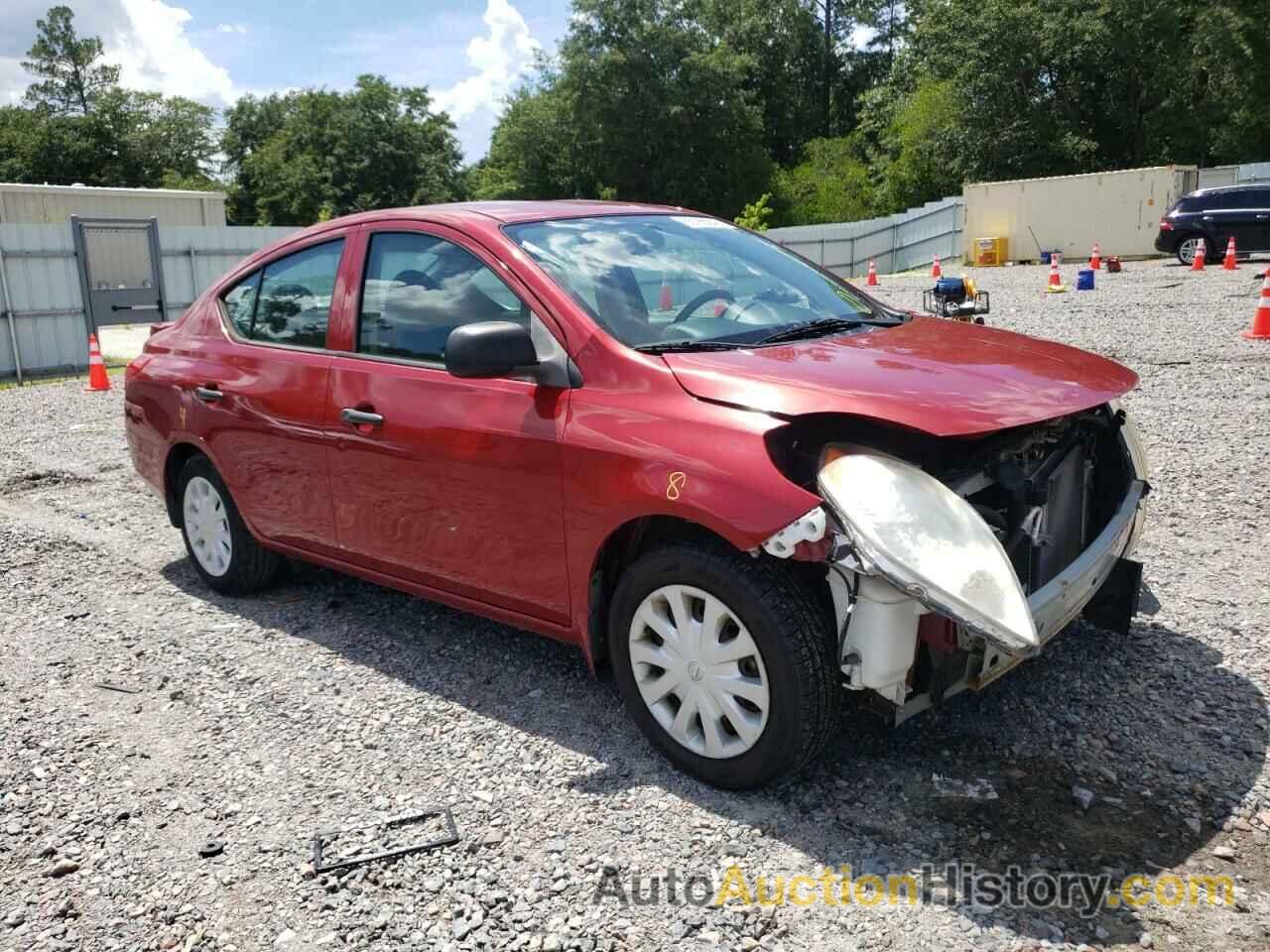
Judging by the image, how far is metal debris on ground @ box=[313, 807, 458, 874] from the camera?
3053 mm

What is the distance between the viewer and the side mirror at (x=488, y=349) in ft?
11.1

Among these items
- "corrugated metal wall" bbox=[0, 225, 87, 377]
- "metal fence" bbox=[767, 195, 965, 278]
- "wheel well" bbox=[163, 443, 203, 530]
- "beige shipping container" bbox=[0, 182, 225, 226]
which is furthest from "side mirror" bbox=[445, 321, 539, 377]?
"metal fence" bbox=[767, 195, 965, 278]

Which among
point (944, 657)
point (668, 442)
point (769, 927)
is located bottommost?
point (769, 927)

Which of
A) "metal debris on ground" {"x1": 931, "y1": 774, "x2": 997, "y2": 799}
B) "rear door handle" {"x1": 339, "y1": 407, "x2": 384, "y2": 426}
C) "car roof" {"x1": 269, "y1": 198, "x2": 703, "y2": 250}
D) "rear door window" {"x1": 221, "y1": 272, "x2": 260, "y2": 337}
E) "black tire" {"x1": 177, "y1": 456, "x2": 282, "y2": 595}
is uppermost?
"car roof" {"x1": 269, "y1": 198, "x2": 703, "y2": 250}

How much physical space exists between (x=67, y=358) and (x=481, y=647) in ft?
47.3

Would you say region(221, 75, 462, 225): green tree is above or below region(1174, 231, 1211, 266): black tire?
above

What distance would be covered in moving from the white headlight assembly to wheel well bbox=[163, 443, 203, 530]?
3.55 meters

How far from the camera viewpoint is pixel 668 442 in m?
3.16

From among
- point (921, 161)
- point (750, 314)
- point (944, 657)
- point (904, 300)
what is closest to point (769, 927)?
point (944, 657)

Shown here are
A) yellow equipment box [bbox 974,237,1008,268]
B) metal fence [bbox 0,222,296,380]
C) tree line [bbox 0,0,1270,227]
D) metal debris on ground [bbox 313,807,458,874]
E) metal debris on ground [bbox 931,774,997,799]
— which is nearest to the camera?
metal debris on ground [bbox 313,807,458,874]

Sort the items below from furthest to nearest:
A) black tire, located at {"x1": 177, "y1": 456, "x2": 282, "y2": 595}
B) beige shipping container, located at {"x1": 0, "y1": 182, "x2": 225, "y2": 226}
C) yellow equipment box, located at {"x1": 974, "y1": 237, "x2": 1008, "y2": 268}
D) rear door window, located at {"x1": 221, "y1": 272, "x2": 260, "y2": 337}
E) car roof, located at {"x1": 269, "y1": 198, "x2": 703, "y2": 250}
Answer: yellow equipment box, located at {"x1": 974, "y1": 237, "x2": 1008, "y2": 268}
beige shipping container, located at {"x1": 0, "y1": 182, "x2": 225, "y2": 226}
black tire, located at {"x1": 177, "y1": 456, "x2": 282, "y2": 595}
rear door window, located at {"x1": 221, "y1": 272, "x2": 260, "y2": 337}
car roof, located at {"x1": 269, "y1": 198, "x2": 703, "y2": 250}

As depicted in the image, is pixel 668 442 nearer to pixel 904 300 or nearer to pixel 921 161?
pixel 904 300

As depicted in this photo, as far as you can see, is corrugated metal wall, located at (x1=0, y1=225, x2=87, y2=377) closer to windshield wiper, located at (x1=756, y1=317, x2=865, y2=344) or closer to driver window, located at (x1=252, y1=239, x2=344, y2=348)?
driver window, located at (x1=252, y1=239, x2=344, y2=348)
